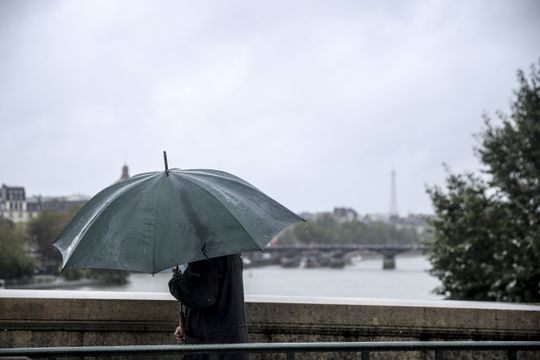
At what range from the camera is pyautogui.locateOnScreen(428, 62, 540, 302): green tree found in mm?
15969

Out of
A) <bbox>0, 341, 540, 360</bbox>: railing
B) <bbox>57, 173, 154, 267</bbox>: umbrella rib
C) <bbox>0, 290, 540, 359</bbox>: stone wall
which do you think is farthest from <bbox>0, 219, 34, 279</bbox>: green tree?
<bbox>0, 341, 540, 360</bbox>: railing

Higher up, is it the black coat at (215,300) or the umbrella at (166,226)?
the umbrella at (166,226)

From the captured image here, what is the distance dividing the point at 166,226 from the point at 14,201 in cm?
10573

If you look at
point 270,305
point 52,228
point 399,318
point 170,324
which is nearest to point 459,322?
point 399,318

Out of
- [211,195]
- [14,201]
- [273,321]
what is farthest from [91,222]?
[14,201]

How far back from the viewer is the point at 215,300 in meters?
3.25

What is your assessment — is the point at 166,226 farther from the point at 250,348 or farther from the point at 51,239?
the point at 51,239

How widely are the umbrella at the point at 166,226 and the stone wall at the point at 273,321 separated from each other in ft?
4.42

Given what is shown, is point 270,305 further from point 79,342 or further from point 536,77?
point 536,77

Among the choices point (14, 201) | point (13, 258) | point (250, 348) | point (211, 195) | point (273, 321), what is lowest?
point (13, 258)

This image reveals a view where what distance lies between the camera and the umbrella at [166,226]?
312 centimetres

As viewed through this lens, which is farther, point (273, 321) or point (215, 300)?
point (273, 321)

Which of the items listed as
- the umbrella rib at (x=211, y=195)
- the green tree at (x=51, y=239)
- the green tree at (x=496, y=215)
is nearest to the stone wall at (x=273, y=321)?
A: the umbrella rib at (x=211, y=195)

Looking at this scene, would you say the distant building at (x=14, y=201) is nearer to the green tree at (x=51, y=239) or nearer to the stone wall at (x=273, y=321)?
the green tree at (x=51, y=239)
